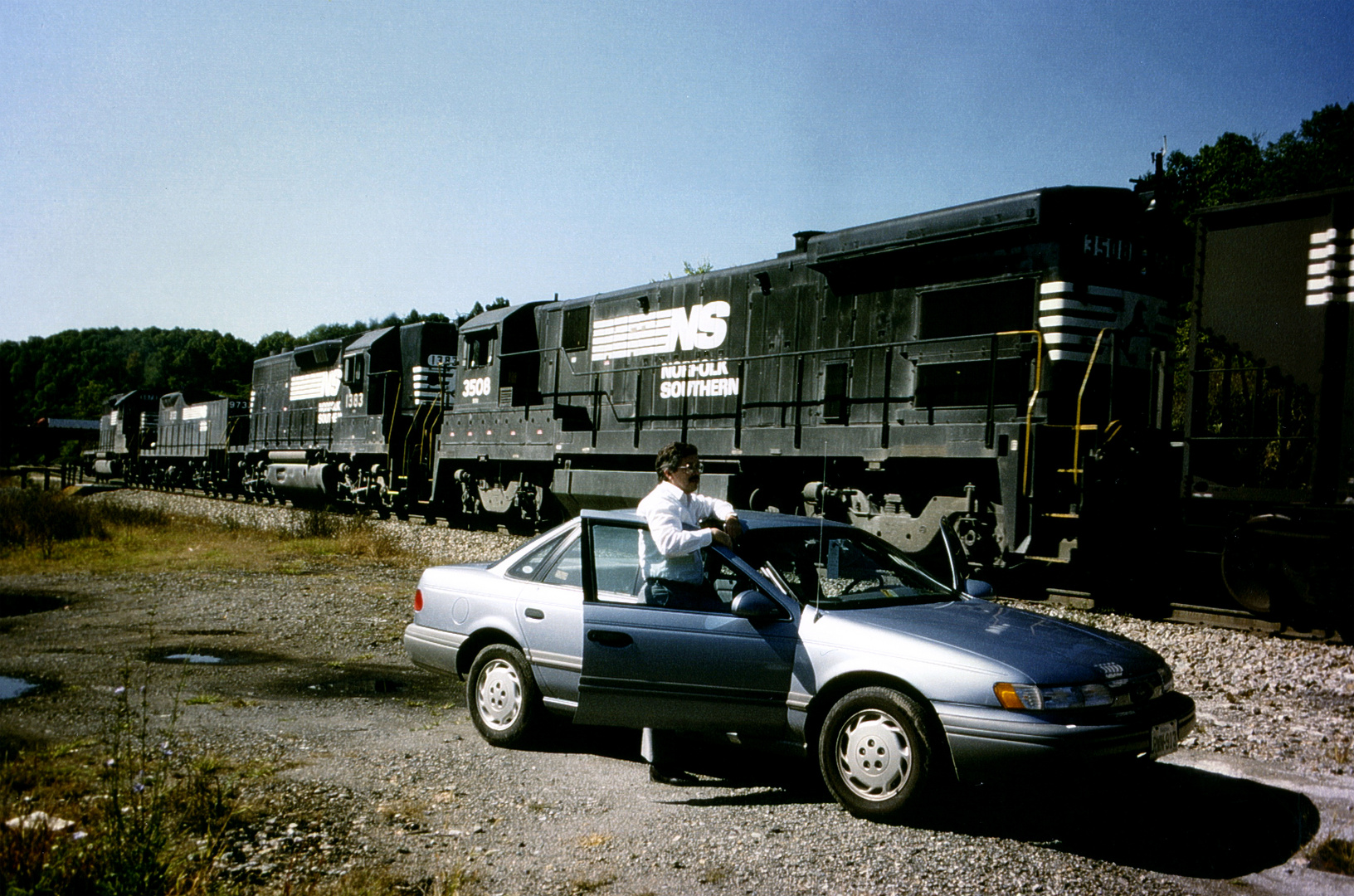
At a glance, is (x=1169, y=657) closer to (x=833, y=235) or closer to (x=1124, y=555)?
(x=1124, y=555)

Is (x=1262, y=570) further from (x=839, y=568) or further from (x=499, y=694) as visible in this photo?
(x=499, y=694)

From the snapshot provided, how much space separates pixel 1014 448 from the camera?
324 inches

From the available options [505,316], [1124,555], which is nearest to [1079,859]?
[1124,555]

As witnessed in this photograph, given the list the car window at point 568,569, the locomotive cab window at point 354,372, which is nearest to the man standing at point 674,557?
the car window at point 568,569

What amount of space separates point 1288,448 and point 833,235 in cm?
479

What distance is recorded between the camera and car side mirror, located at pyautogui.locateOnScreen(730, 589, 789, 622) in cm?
404

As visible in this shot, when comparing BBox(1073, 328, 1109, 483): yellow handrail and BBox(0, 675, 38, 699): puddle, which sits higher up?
BBox(1073, 328, 1109, 483): yellow handrail

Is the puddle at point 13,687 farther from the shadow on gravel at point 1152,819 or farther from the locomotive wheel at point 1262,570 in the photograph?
the locomotive wheel at point 1262,570

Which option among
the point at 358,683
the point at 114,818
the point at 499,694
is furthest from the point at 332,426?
the point at 114,818

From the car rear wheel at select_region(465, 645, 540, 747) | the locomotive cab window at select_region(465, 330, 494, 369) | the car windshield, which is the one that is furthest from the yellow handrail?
the locomotive cab window at select_region(465, 330, 494, 369)

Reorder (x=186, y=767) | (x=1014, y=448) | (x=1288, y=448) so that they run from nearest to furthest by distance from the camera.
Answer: (x=186, y=767), (x=1288, y=448), (x=1014, y=448)

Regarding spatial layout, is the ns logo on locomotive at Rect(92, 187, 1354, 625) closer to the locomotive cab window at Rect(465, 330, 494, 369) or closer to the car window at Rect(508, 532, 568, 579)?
the locomotive cab window at Rect(465, 330, 494, 369)

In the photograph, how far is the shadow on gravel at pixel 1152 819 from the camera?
3539 millimetres

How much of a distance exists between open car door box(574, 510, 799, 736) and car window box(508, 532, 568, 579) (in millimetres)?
528
